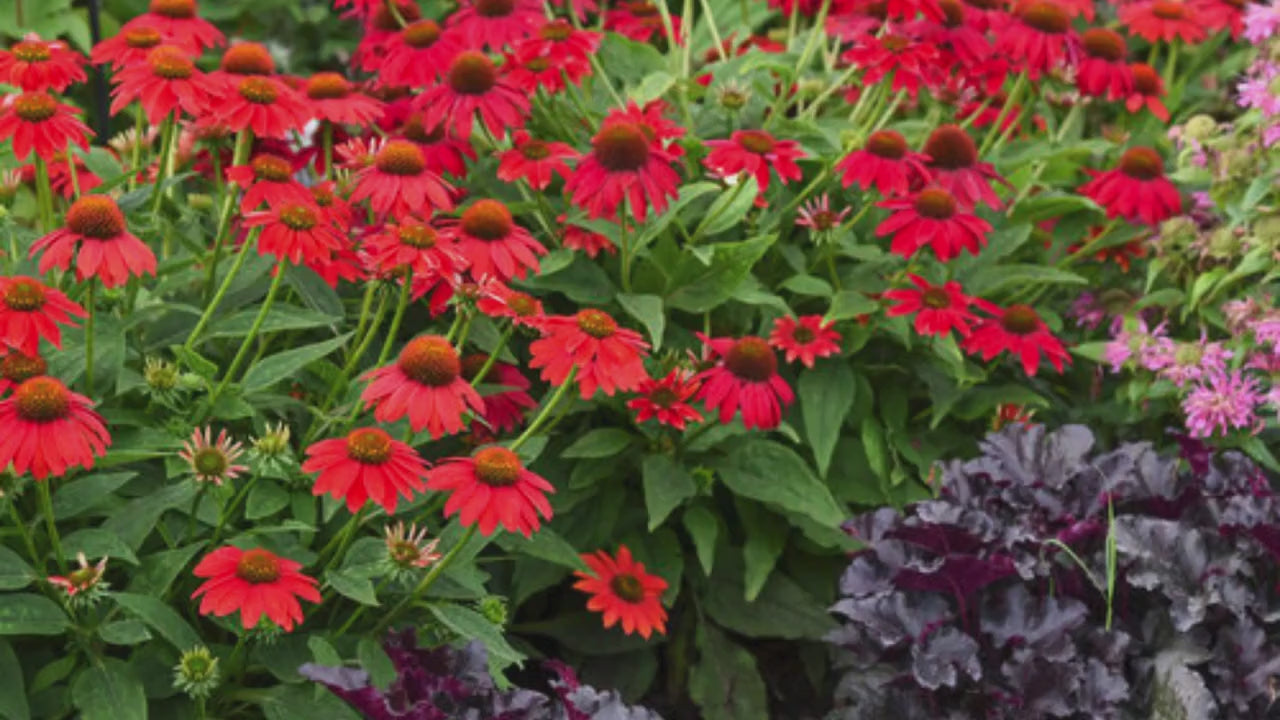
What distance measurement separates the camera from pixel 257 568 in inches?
77.7

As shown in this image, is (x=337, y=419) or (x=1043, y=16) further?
(x=1043, y=16)

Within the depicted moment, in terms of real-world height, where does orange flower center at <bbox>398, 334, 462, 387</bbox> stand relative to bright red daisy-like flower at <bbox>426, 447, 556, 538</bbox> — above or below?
above

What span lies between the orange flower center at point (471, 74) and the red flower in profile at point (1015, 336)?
2.93 feet

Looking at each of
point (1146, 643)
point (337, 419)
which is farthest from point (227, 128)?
point (1146, 643)

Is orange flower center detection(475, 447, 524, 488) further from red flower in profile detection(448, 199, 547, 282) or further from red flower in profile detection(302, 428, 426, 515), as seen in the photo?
red flower in profile detection(448, 199, 547, 282)

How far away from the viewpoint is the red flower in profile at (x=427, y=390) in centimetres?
200

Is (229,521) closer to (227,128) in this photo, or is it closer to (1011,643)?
(227,128)

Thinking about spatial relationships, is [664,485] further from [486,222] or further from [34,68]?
[34,68]

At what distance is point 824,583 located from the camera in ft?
9.75

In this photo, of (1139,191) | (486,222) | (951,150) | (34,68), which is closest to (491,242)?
(486,222)

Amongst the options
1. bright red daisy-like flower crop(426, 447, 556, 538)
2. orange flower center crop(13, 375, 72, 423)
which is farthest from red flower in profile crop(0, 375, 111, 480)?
bright red daisy-like flower crop(426, 447, 556, 538)

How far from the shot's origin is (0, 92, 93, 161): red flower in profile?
7.47 ft

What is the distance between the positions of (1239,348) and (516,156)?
1.31 m

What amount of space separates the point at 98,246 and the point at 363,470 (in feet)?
1.48
